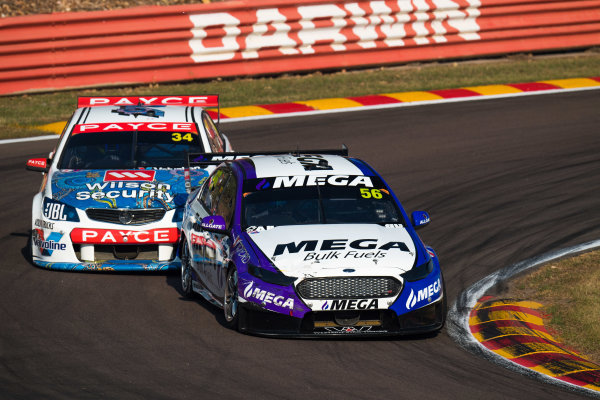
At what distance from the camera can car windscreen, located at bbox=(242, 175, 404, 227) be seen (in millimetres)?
9555

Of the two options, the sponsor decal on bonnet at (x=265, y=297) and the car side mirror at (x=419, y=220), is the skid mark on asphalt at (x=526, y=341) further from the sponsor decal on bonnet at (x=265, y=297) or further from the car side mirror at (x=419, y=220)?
the sponsor decal on bonnet at (x=265, y=297)

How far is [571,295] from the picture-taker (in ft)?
32.9

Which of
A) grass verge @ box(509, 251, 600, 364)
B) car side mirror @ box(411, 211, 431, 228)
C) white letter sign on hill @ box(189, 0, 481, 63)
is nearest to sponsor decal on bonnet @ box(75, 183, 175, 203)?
car side mirror @ box(411, 211, 431, 228)

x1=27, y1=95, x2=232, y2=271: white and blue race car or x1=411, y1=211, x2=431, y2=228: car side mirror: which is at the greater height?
x1=411, y1=211, x2=431, y2=228: car side mirror

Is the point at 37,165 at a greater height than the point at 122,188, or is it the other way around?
the point at 122,188

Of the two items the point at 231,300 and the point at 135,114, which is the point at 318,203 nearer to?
the point at 231,300

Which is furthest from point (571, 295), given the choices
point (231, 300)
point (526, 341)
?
point (231, 300)

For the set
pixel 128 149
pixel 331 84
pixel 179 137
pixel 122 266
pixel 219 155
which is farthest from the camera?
pixel 331 84

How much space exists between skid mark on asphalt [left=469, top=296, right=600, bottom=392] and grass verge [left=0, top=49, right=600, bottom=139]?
1113cm

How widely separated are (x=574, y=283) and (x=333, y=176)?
2.55 metres

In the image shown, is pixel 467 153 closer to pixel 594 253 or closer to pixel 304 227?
pixel 594 253

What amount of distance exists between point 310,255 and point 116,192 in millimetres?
3265

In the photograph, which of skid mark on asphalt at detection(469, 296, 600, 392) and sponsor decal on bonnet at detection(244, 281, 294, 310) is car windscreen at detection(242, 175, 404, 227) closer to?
sponsor decal on bonnet at detection(244, 281, 294, 310)

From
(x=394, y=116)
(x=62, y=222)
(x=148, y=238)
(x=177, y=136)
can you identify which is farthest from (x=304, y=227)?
(x=394, y=116)
